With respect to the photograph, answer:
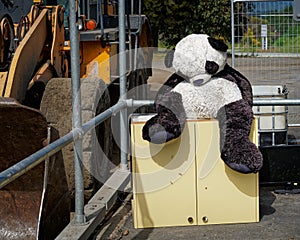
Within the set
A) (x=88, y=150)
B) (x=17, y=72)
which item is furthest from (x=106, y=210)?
(x=17, y=72)

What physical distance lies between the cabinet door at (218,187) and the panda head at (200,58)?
0.40 metres

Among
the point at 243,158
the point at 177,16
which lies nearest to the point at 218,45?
the point at 243,158

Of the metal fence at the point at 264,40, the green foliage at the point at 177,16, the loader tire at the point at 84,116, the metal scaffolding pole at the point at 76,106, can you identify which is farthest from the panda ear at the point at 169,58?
the green foliage at the point at 177,16

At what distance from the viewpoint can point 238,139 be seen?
4.98m

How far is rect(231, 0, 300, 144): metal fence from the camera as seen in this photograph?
9234mm

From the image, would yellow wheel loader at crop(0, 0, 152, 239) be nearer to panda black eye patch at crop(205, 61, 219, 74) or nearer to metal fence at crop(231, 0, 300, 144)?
panda black eye patch at crop(205, 61, 219, 74)

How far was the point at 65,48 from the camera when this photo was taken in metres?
7.44

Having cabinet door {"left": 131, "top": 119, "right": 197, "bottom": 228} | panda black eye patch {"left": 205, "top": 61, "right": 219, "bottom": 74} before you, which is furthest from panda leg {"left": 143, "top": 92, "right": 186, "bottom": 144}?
panda black eye patch {"left": 205, "top": 61, "right": 219, "bottom": 74}

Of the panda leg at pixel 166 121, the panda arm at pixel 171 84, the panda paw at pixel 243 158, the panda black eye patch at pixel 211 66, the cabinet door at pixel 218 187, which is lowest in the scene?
the cabinet door at pixel 218 187

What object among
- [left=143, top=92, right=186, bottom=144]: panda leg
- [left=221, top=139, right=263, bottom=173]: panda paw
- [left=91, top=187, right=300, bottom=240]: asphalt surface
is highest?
[left=143, top=92, right=186, bottom=144]: panda leg

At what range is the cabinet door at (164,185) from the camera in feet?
16.8

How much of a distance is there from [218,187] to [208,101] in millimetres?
634

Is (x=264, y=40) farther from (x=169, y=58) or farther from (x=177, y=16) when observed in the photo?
(x=177, y=16)

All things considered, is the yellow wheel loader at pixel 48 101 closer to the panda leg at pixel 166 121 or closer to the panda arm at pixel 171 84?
the panda leg at pixel 166 121
